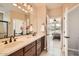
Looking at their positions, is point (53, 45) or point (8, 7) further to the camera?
point (53, 45)

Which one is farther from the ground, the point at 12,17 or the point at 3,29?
the point at 12,17

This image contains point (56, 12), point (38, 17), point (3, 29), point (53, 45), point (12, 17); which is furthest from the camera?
point (53, 45)

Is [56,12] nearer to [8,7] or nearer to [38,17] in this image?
[38,17]

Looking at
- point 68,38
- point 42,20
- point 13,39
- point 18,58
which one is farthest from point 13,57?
point 68,38

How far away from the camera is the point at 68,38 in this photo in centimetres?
340

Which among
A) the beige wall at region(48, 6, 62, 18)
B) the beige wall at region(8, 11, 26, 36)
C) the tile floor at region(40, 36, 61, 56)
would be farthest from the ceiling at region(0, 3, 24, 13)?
the tile floor at region(40, 36, 61, 56)

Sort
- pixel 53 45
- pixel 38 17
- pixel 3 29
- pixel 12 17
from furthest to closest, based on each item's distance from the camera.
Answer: pixel 53 45, pixel 38 17, pixel 12 17, pixel 3 29

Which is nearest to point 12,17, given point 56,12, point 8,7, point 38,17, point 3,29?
point 8,7

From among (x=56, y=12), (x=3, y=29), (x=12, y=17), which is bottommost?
(x=3, y=29)

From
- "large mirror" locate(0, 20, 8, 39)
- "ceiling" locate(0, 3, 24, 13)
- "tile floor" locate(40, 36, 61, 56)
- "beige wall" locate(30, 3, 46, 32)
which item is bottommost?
"tile floor" locate(40, 36, 61, 56)

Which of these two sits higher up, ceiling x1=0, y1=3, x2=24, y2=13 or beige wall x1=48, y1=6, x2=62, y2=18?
ceiling x1=0, y1=3, x2=24, y2=13

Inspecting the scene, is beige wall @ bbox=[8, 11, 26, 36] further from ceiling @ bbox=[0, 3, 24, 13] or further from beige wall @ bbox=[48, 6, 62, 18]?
beige wall @ bbox=[48, 6, 62, 18]

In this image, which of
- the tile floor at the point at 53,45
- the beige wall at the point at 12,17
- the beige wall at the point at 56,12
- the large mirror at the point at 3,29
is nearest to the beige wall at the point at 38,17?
the beige wall at the point at 56,12

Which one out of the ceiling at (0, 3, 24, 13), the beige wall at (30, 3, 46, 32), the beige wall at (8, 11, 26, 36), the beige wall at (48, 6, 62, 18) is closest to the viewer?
the ceiling at (0, 3, 24, 13)
